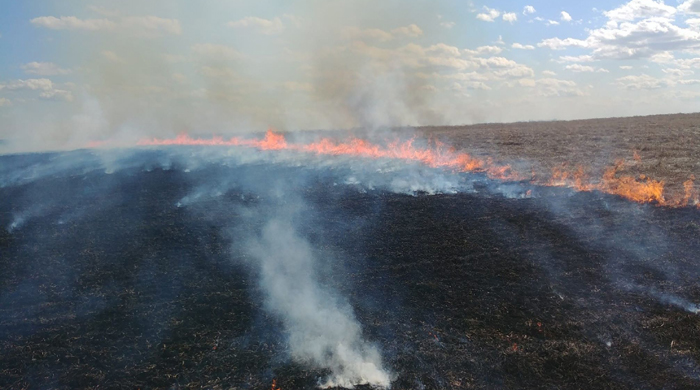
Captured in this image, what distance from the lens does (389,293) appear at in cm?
805

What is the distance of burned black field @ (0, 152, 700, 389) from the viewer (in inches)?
233

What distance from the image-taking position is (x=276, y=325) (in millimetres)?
7059

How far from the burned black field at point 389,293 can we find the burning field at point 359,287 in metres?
0.04

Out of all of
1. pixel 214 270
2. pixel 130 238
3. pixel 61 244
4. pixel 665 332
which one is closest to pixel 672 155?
pixel 665 332

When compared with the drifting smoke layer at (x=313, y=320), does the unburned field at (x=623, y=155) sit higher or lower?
higher

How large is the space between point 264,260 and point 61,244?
5991mm

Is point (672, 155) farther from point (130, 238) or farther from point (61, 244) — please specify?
point (61, 244)

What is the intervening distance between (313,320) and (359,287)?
150 cm

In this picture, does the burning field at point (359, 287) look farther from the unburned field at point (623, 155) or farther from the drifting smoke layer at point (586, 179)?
the unburned field at point (623, 155)

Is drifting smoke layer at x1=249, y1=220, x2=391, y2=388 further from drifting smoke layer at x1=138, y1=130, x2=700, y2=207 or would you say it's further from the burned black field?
drifting smoke layer at x1=138, y1=130, x2=700, y2=207

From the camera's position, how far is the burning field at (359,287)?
594 centimetres

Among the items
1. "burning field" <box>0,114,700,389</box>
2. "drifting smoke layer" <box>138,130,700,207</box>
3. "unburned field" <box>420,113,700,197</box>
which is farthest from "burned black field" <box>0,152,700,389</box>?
"unburned field" <box>420,113,700,197</box>

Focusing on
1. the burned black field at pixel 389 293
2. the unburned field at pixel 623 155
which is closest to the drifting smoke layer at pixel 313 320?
the burned black field at pixel 389 293

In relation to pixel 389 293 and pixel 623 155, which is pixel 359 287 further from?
pixel 623 155
